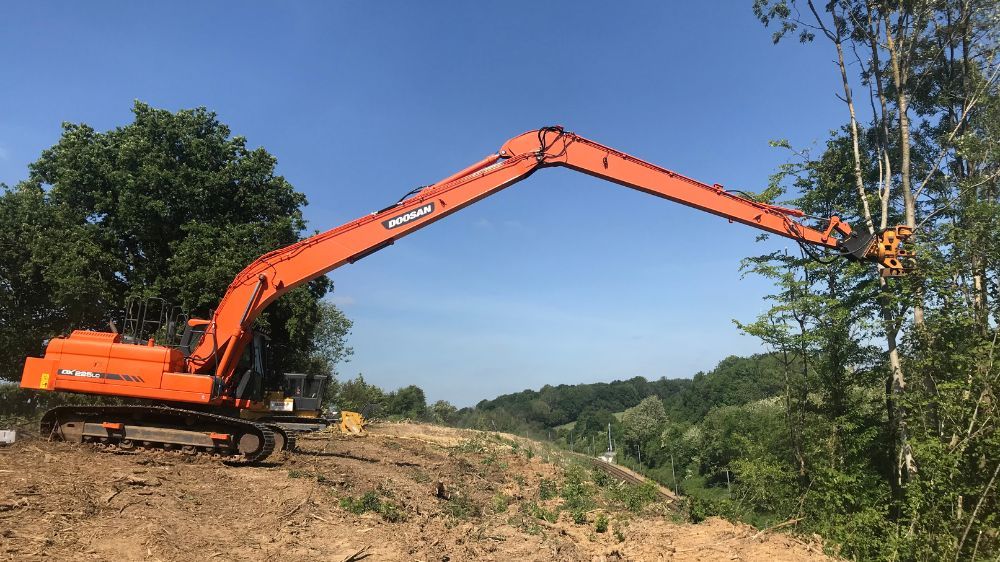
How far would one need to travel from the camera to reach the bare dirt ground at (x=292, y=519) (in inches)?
261

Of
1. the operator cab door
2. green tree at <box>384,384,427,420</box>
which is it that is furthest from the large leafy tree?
green tree at <box>384,384,427,420</box>

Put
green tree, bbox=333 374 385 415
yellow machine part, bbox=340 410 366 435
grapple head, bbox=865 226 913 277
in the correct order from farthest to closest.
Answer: green tree, bbox=333 374 385 415 → yellow machine part, bbox=340 410 366 435 → grapple head, bbox=865 226 913 277

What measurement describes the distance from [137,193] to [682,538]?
23449mm

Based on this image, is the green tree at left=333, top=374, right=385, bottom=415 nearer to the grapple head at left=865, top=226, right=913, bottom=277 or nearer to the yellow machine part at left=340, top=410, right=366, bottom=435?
the yellow machine part at left=340, top=410, right=366, bottom=435

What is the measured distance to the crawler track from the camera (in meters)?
11.4

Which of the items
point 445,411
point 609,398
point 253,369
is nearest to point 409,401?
point 445,411

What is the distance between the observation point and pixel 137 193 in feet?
73.3

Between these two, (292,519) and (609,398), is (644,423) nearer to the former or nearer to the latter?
(609,398)

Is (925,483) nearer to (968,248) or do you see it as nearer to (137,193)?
(968,248)

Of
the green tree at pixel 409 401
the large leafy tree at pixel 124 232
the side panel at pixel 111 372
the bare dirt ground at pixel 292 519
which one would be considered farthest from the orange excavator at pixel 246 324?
the green tree at pixel 409 401

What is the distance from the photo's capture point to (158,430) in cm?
1145

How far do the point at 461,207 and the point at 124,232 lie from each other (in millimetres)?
18572

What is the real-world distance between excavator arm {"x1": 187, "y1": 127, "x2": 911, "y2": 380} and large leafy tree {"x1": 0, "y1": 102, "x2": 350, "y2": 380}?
11662 millimetres

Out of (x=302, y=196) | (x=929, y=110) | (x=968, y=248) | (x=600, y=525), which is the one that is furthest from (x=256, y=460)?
(x=929, y=110)
